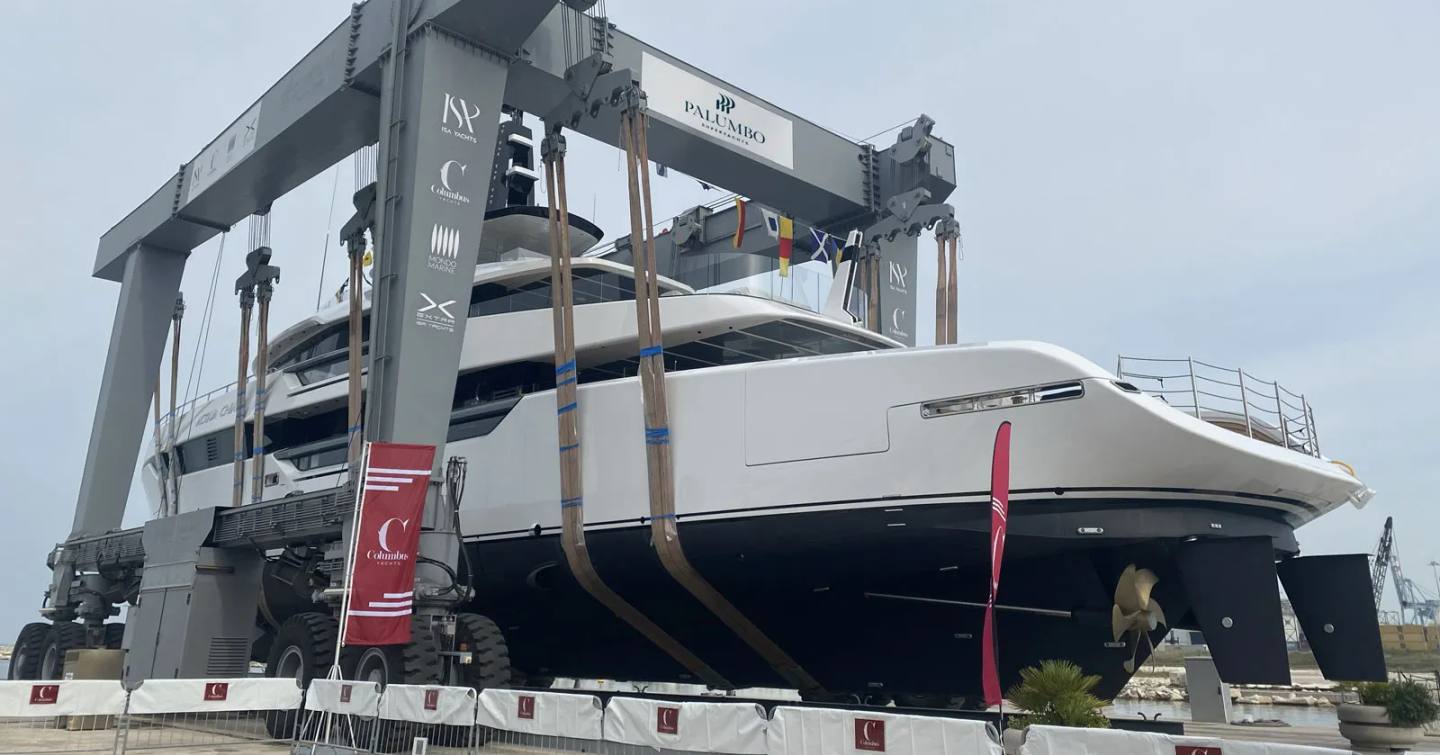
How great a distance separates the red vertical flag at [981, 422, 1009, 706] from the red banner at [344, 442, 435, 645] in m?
5.89

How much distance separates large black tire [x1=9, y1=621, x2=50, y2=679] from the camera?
20.2 meters

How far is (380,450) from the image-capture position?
11188mm

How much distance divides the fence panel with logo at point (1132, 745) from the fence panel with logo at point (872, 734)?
0.82 ft

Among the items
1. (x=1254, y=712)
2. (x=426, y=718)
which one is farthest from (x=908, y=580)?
(x=1254, y=712)

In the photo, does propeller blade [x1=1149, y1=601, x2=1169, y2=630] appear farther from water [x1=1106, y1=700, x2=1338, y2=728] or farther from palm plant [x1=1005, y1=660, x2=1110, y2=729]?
water [x1=1106, y1=700, x2=1338, y2=728]

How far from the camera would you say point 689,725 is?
7.69 m

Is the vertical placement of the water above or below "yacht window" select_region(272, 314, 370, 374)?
below

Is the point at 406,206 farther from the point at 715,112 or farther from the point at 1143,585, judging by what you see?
the point at 1143,585

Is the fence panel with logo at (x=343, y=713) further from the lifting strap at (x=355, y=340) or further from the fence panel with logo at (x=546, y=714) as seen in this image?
the lifting strap at (x=355, y=340)

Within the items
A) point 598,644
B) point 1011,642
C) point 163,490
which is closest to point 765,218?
point 598,644

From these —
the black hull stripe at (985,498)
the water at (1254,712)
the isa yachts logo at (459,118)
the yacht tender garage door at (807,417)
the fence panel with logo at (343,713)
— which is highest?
the isa yachts logo at (459,118)

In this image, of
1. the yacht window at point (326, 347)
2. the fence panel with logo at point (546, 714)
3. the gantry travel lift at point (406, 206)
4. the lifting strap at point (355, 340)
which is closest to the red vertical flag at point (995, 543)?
the fence panel with logo at point (546, 714)

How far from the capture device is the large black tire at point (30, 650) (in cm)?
2019

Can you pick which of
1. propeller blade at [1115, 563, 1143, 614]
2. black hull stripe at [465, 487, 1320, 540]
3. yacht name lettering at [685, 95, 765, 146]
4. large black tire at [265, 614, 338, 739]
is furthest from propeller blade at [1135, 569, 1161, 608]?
yacht name lettering at [685, 95, 765, 146]
